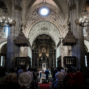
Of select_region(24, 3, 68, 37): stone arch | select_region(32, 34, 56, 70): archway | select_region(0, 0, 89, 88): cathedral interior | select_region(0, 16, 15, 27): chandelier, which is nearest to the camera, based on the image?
select_region(0, 0, 89, 88): cathedral interior

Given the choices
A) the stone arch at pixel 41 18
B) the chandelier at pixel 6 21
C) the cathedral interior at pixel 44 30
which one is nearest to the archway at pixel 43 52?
the cathedral interior at pixel 44 30

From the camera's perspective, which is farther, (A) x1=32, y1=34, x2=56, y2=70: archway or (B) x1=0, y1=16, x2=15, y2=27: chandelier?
(A) x1=32, y1=34, x2=56, y2=70: archway

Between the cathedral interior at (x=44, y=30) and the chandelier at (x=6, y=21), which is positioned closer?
the cathedral interior at (x=44, y=30)

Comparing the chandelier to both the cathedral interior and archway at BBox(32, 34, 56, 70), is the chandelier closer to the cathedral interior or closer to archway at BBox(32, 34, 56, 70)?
the cathedral interior

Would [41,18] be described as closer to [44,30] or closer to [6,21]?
[44,30]

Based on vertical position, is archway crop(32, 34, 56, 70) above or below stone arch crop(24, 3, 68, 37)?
below

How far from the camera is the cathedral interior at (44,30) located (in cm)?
1399

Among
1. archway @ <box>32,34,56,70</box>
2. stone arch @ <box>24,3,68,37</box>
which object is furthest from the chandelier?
archway @ <box>32,34,56,70</box>

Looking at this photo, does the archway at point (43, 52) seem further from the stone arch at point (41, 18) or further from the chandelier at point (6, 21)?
the chandelier at point (6, 21)

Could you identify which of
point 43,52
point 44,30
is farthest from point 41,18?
point 43,52

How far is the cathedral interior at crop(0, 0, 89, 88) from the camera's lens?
13992 millimetres

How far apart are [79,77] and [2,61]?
20.3m

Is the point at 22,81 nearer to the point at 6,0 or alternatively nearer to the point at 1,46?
the point at 6,0

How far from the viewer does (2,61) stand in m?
25.8
